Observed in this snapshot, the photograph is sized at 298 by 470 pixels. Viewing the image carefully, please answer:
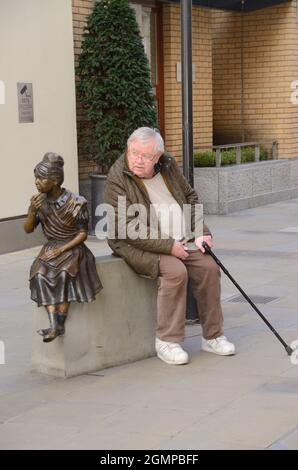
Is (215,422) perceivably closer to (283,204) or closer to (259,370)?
(259,370)

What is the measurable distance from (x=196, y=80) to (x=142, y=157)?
10183 mm

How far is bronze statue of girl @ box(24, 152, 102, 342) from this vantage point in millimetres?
6098

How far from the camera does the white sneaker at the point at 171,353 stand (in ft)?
21.2

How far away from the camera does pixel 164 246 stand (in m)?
6.38

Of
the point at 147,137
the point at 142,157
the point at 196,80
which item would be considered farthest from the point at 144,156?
the point at 196,80

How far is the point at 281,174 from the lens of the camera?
56.0 ft

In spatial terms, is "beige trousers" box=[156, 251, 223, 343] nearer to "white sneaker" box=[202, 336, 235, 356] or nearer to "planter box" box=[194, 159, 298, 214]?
"white sneaker" box=[202, 336, 235, 356]

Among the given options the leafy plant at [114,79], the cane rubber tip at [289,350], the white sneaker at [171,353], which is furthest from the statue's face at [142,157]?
the leafy plant at [114,79]

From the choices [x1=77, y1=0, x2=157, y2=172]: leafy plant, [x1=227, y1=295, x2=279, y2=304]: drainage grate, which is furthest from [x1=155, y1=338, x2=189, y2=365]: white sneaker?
[x1=77, y1=0, x2=157, y2=172]: leafy plant

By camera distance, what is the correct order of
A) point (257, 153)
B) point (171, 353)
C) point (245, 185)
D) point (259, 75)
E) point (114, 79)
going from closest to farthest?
point (171, 353), point (114, 79), point (245, 185), point (257, 153), point (259, 75)

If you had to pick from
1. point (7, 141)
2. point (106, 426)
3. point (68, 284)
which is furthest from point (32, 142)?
point (106, 426)

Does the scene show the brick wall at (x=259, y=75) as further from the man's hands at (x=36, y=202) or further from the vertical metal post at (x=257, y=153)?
the man's hands at (x=36, y=202)

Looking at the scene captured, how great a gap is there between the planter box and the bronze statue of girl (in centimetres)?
900

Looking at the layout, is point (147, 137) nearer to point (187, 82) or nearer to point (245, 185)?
point (187, 82)
